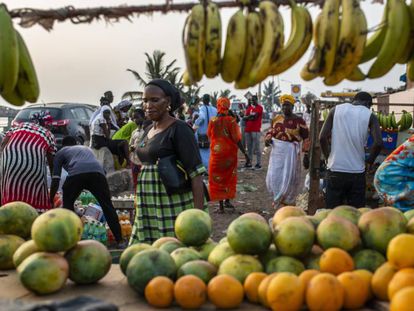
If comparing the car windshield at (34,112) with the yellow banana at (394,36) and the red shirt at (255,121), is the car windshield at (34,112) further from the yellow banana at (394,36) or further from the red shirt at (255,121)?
the yellow banana at (394,36)

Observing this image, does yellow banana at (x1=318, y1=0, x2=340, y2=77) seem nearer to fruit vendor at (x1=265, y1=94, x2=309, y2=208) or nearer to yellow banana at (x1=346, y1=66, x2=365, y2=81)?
yellow banana at (x1=346, y1=66, x2=365, y2=81)

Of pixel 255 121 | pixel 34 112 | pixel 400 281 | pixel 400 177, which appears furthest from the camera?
pixel 255 121

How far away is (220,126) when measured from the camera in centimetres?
914

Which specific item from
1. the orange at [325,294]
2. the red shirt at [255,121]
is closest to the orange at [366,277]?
the orange at [325,294]

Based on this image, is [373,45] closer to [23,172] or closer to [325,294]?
[325,294]

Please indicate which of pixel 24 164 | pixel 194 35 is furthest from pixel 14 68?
pixel 24 164

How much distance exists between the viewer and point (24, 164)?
5449 millimetres

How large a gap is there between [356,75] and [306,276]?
868 mm

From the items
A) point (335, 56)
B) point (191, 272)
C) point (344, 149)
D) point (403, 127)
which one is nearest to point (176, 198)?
point (191, 272)

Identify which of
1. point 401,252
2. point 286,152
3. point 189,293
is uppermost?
point 401,252

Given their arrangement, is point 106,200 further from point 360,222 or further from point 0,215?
point 360,222

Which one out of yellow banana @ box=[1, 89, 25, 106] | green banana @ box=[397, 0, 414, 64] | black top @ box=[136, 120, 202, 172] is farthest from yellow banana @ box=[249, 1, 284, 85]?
black top @ box=[136, 120, 202, 172]

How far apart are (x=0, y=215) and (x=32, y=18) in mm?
992

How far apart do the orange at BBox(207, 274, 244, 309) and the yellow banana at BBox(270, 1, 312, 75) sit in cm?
85
